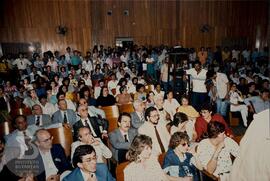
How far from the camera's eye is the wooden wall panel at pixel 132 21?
1341cm

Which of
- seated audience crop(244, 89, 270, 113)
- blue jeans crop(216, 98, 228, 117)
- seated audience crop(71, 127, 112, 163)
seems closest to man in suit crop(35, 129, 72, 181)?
seated audience crop(71, 127, 112, 163)

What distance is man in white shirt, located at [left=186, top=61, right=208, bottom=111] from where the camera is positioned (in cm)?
688

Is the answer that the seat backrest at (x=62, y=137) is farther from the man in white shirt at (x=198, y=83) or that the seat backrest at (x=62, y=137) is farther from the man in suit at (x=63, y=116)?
the man in white shirt at (x=198, y=83)

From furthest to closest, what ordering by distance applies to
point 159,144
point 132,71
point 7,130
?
point 132,71, point 7,130, point 159,144

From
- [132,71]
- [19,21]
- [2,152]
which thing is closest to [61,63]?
[132,71]

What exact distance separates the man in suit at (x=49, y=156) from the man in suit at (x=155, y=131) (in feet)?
3.85

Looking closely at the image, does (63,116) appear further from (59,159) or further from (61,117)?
(59,159)

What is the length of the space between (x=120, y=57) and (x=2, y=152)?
856 centimetres

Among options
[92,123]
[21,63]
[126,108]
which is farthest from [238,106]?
[21,63]

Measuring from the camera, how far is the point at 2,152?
11.0 feet

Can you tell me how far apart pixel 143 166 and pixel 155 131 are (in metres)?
1.08

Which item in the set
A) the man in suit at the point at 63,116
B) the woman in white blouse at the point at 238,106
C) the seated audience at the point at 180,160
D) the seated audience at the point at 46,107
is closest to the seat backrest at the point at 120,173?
the seated audience at the point at 180,160

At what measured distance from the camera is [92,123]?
4.31 m

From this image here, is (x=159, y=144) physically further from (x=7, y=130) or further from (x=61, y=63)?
(x=61, y=63)
